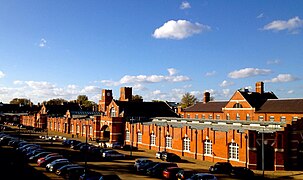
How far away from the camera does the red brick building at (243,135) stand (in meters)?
41.3

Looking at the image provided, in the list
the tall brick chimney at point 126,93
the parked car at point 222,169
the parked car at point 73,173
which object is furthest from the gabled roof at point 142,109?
the parked car at point 73,173

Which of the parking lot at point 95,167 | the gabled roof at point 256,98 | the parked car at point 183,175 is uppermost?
the gabled roof at point 256,98

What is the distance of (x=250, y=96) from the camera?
76.8 m

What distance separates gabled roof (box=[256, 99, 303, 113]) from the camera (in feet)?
216

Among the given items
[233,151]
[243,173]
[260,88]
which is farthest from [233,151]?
[260,88]

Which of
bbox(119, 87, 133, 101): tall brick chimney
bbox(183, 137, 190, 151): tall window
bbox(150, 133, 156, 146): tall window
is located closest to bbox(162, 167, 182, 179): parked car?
bbox(183, 137, 190, 151): tall window

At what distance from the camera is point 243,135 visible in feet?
139

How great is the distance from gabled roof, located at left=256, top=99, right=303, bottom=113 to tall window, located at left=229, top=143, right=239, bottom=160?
26495mm

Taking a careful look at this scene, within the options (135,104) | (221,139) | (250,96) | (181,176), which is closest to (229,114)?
(250,96)

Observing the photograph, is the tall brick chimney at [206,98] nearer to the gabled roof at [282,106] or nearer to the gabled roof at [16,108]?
the gabled roof at [282,106]

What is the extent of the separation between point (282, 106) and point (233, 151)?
30.1 metres

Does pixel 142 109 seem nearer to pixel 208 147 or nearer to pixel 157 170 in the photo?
pixel 208 147

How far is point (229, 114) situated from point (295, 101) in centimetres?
1684


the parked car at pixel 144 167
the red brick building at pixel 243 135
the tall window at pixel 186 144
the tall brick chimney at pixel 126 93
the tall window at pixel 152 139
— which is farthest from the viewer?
the tall brick chimney at pixel 126 93
